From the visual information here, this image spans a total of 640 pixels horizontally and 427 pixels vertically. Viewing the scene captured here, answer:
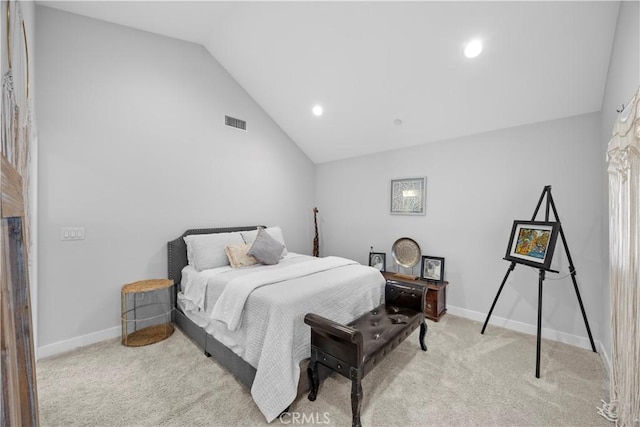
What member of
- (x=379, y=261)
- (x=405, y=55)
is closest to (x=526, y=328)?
(x=379, y=261)

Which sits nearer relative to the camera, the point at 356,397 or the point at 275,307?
the point at 356,397

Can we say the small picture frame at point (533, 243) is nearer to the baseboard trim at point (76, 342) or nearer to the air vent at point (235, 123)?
the air vent at point (235, 123)

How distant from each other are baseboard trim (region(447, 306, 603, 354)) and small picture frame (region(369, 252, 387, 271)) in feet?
3.26

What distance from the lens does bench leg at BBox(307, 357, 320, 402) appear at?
1.88 metres

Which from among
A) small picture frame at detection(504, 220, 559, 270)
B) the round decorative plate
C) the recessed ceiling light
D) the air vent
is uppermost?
the recessed ceiling light

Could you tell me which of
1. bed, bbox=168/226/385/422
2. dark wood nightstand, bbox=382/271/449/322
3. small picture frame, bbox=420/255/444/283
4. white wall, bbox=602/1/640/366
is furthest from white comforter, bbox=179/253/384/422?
white wall, bbox=602/1/640/366

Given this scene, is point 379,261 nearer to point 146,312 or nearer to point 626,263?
point 626,263

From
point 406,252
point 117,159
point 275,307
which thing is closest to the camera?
point 275,307

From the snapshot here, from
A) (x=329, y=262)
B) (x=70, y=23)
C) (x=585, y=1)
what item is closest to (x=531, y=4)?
(x=585, y=1)

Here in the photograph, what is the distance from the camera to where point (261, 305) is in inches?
78.1

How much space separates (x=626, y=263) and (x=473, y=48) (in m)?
2.05

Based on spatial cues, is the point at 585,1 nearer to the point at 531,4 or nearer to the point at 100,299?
the point at 531,4

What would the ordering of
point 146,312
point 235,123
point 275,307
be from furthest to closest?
point 235,123
point 146,312
point 275,307

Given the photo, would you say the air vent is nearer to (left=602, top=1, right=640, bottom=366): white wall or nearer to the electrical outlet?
the electrical outlet
